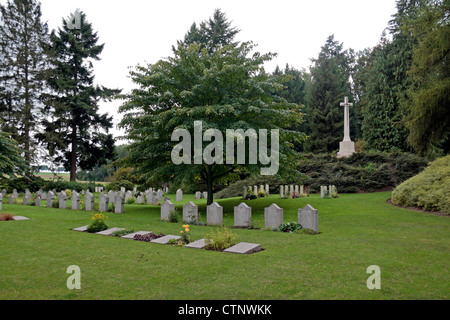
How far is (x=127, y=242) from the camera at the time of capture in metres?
8.54

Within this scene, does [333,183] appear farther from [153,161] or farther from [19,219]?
[19,219]

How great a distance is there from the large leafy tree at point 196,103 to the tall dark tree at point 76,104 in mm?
21561

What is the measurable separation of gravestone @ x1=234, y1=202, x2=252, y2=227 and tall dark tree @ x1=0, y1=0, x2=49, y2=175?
27243 mm

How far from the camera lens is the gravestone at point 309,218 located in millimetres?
9578

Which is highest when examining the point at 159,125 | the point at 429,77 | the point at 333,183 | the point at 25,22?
the point at 25,22

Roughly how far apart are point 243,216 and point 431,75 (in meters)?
14.1

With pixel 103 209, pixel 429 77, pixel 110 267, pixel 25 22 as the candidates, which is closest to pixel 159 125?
pixel 103 209

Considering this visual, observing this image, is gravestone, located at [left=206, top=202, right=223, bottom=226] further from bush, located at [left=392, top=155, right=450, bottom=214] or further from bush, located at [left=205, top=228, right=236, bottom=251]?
bush, located at [left=392, top=155, right=450, bottom=214]

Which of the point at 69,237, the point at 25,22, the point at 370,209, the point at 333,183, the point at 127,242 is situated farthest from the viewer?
the point at 25,22

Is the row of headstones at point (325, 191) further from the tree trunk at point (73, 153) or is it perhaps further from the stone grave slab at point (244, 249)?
the tree trunk at point (73, 153)

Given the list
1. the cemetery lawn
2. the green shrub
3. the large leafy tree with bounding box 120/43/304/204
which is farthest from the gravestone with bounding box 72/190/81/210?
the cemetery lawn

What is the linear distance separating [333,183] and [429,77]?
8.31 m
